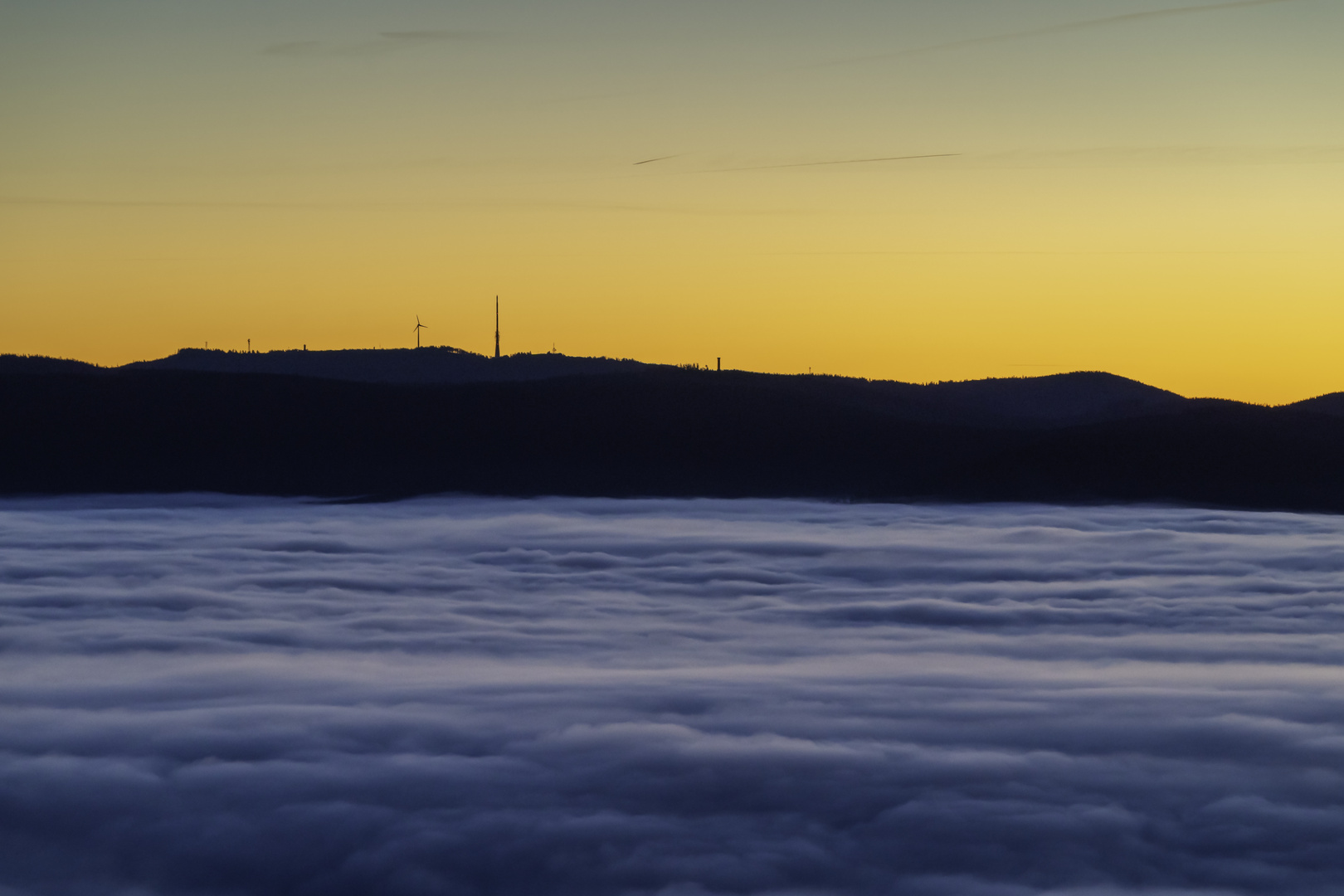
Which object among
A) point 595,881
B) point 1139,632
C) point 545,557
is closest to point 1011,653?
point 1139,632

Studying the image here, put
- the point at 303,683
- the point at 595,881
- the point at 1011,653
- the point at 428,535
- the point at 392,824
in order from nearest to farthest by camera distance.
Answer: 1. the point at 595,881
2. the point at 392,824
3. the point at 303,683
4. the point at 1011,653
5. the point at 428,535

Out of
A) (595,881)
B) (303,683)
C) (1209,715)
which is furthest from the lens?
(303,683)

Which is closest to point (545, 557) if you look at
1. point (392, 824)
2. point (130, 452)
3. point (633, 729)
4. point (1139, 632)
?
point (1139, 632)

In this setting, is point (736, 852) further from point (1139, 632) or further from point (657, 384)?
point (657, 384)

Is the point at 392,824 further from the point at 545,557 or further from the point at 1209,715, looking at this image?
the point at 545,557

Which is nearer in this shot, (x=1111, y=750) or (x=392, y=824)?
(x=392, y=824)

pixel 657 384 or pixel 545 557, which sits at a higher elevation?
pixel 657 384
